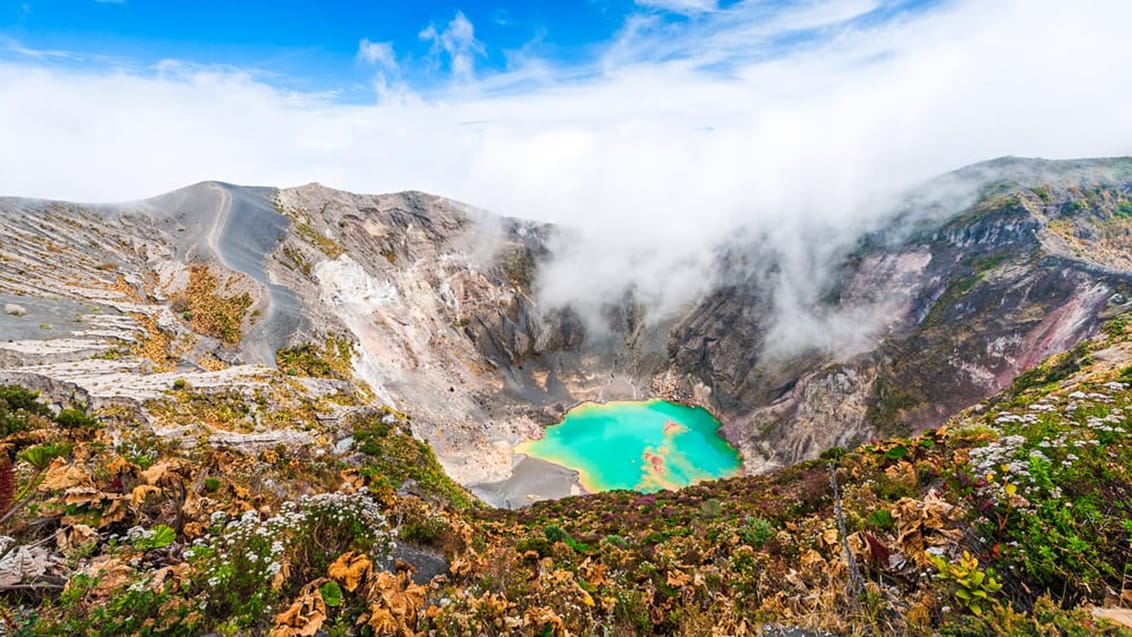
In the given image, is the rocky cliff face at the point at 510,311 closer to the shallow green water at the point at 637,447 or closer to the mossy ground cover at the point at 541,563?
the shallow green water at the point at 637,447

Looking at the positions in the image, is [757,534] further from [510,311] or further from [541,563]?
[510,311]

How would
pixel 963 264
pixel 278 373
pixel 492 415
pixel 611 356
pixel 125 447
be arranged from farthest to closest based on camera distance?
1. pixel 611 356
2. pixel 492 415
3. pixel 963 264
4. pixel 278 373
5. pixel 125 447

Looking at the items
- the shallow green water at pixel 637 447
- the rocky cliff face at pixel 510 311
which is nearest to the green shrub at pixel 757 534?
the rocky cliff face at pixel 510 311

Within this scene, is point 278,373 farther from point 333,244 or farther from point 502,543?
point 333,244

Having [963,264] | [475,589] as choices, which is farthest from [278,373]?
[963,264]

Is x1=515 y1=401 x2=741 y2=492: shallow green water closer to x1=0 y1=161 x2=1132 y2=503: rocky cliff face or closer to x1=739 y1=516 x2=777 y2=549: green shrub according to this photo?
x1=0 y1=161 x2=1132 y2=503: rocky cliff face

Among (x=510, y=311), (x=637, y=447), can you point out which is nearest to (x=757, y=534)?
(x=637, y=447)

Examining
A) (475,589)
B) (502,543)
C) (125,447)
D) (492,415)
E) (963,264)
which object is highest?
(125,447)
